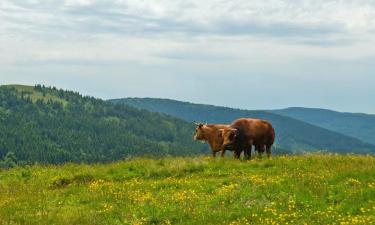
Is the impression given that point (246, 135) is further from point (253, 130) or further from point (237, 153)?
point (237, 153)

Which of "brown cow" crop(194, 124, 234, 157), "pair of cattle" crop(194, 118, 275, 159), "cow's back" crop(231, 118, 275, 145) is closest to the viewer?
"pair of cattle" crop(194, 118, 275, 159)

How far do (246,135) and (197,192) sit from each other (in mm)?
10911

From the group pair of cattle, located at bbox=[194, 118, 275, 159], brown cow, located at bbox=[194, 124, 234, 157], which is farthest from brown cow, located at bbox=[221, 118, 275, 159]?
brown cow, located at bbox=[194, 124, 234, 157]

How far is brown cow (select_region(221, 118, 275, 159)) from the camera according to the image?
2952 centimetres

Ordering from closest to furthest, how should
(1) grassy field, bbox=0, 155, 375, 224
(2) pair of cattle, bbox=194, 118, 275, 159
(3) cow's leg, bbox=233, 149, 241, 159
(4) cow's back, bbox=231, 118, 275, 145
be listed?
(1) grassy field, bbox=0, 155, 375, 224, (3) cow's leg, bbox=233, 149, 241, 159, (2) pair of cattle, bbox=194, 118, 275, 159, (4) cow's back, bbox=231, 118, 275, 145

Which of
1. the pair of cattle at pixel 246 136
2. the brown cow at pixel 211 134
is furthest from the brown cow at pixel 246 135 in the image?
the brown cow at pixel 211 134

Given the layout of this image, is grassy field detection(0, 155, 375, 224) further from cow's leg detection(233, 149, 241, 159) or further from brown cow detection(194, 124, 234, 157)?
brown cow detection(194, 124, 234, 157)

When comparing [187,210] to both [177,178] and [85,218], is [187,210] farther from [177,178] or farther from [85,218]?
[177,178]

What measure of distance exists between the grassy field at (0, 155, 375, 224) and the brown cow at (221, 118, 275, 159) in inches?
131

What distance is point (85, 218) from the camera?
16250mm

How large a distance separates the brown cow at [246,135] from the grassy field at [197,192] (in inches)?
131

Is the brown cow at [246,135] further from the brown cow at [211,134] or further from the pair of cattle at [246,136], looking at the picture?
the brown cow at [211,134]

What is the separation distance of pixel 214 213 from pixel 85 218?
4.30 metres

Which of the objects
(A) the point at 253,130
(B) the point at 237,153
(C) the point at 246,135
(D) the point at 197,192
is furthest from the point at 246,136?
Result: (D) the point at 197,192
